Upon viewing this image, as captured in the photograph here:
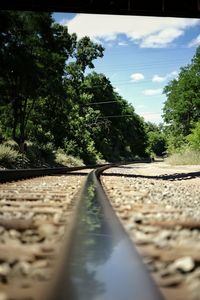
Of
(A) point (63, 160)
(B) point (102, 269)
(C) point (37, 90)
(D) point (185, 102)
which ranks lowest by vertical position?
(B) point (102, 269)

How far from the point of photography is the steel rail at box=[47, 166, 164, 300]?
1.59m

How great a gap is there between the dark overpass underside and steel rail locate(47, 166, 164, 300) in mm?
11569

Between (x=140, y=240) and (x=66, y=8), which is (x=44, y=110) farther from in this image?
(x=140, y=240)

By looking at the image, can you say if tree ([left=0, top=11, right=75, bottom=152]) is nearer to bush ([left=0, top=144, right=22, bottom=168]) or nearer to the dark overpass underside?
bush ([left=0, top=144, right=22, bottom=168])

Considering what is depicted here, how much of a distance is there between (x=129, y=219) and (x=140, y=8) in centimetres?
1130

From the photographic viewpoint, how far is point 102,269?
1.96 m

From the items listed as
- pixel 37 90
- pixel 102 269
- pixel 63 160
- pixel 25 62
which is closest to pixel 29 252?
pixel 102 269

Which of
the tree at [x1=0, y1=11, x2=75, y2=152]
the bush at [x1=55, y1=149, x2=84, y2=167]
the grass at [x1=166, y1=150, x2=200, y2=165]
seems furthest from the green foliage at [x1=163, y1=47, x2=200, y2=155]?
the tree at [x1=0, y1=11, x2=75, y2=152]

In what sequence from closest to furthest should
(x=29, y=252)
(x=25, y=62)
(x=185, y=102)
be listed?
(x=29, y=252) → (x=25, y=62) → (x=185, y=102)

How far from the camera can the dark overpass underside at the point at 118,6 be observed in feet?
44.3

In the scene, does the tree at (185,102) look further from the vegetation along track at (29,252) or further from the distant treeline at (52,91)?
the vegetation along track at (29,252)

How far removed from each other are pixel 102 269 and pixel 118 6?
12879 mm

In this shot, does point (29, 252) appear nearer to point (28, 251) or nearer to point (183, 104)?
point (28, 251)

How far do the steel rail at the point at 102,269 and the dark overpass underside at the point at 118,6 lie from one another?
455 inches
